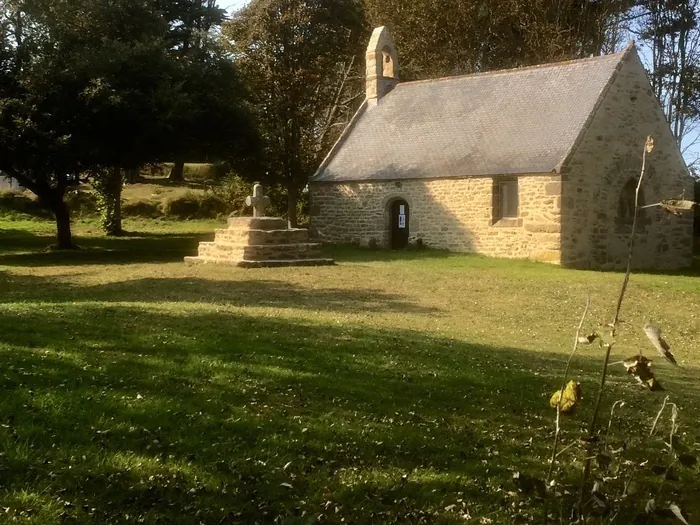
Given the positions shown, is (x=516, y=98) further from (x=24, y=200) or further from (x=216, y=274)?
(x=24, y=200)

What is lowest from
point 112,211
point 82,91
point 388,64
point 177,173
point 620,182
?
point 112,211

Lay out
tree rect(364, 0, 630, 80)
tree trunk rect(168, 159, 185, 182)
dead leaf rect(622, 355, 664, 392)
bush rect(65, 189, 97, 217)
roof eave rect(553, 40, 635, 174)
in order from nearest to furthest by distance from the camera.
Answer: dead leaf rect(622, 355, 664, 392) < roof eave rect(553, 40, 635, 174) < tree rect(364, 0, 630, 80) < bush rect(65, 189, 97, 217) < tree trunk rect(168, 159, 185, 182)

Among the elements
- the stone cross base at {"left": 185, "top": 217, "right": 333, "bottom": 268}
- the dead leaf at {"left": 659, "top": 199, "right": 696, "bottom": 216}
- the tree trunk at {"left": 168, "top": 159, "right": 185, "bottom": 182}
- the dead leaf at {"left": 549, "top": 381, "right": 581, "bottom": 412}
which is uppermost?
the tree trunk at {"left": 168, "top": 159, "right": 185, "bottom": 182}

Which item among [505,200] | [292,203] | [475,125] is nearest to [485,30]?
[292,203]

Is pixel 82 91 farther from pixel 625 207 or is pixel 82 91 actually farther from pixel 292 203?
pixel 625 207

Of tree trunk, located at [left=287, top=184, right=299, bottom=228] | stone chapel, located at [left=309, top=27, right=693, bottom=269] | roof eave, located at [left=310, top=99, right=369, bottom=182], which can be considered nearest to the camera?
stone chapel, located at [left=309, top=27, right=693, bottom=269]

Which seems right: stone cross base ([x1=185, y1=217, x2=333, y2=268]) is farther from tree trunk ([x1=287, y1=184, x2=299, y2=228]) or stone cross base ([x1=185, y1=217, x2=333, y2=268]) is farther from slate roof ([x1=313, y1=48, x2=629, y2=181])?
tree trunk ([x1=287, y1=184, x2=299, y2=228])

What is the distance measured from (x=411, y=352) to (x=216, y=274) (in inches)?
417

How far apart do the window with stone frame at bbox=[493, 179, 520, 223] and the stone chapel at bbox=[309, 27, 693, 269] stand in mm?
41

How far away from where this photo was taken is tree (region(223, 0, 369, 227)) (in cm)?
3509

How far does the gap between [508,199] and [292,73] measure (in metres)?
14.9

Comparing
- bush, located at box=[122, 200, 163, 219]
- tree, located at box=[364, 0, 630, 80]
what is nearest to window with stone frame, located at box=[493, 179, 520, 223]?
tree, located at box=[364, 0, 630, 80]

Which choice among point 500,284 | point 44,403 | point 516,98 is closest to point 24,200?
point 516,98

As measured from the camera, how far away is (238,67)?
34.9m
